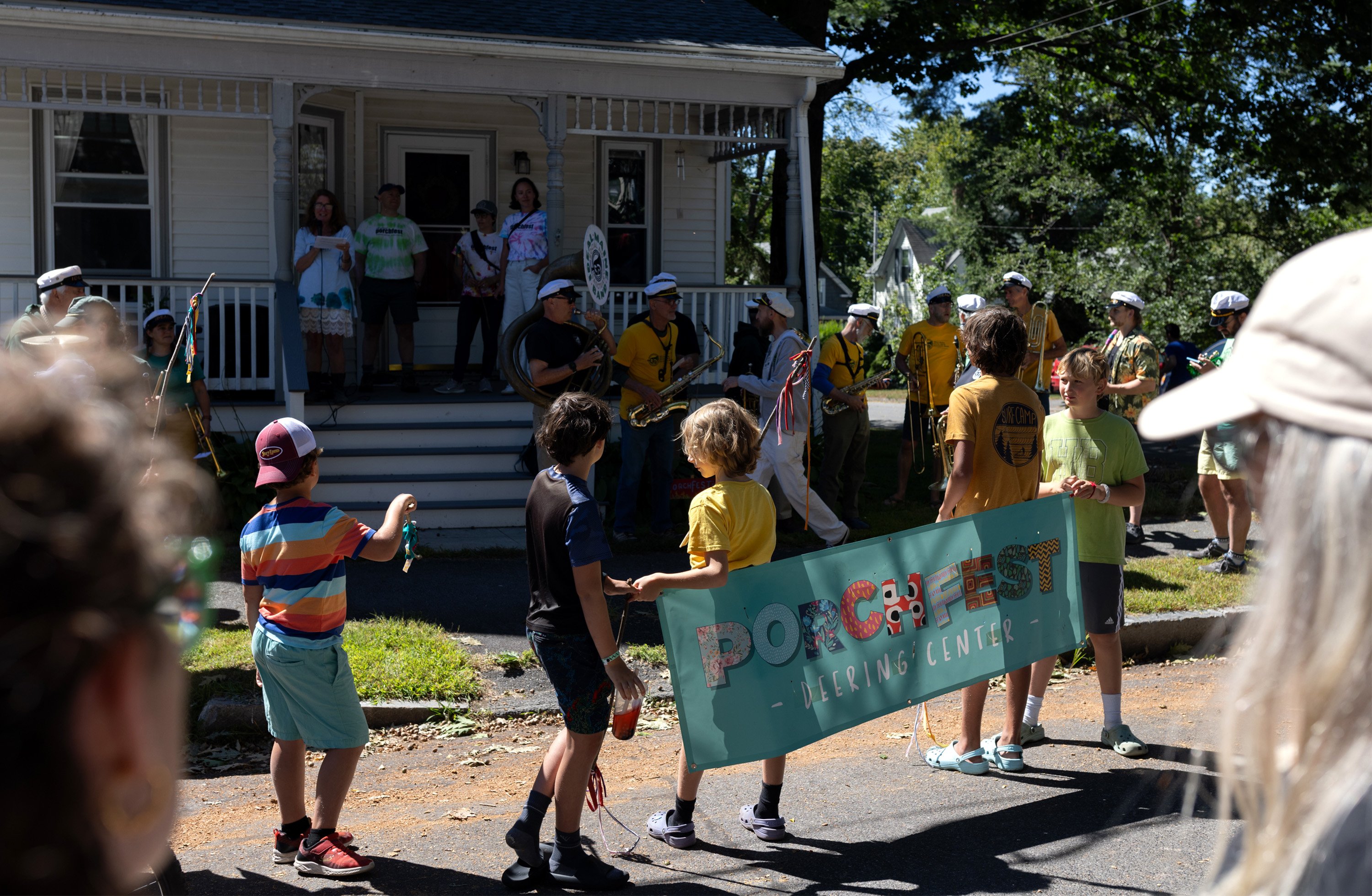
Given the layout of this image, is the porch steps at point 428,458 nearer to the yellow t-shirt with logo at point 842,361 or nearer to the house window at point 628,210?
the yellow t-shirt with logo at point 842,361

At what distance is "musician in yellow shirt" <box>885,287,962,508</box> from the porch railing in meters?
6.24

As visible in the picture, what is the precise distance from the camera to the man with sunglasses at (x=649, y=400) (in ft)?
34.8

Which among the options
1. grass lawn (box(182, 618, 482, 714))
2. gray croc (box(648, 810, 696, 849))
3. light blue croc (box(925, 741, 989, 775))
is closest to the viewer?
gray croc (box(648, 810, 696, 849))

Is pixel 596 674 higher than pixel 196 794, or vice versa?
pixel 596 674

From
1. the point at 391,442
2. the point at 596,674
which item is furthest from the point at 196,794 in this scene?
the point at 391,442

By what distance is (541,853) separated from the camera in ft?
15.4

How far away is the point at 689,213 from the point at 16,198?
7.62m

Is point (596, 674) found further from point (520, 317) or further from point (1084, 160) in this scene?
point (1084, 160)

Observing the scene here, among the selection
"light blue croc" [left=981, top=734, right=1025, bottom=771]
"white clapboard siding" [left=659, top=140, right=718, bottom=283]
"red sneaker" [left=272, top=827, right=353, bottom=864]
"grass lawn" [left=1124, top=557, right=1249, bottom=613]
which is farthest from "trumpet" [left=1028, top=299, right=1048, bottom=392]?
"red sneaker" [left=272, top=827, right=353, bottom=864]

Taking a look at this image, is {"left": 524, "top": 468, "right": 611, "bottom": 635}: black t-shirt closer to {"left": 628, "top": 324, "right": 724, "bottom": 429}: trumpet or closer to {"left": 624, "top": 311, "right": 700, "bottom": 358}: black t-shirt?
{"left": 628, "top": 324, "right": 724, "bottom": 429}: trumpet

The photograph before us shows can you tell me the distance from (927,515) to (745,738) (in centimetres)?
735

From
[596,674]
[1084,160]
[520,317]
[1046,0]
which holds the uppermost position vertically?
[1046,0]

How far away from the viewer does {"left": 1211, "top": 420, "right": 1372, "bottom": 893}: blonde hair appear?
123 cm

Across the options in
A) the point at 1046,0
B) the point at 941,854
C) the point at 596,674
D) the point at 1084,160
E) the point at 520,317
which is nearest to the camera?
the point at 596,674
